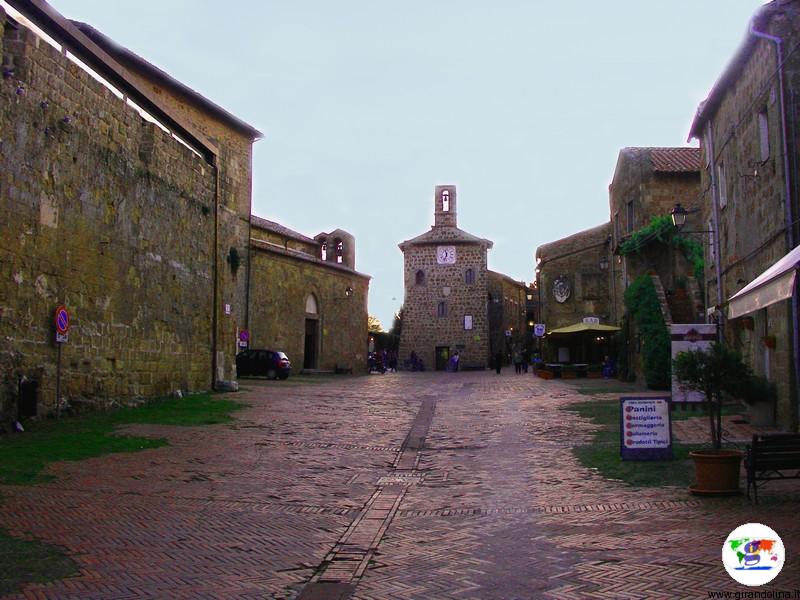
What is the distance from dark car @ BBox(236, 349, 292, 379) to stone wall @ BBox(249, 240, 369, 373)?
11.7 ft

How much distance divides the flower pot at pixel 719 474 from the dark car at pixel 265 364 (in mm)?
24783

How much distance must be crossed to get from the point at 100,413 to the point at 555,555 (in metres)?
11.3

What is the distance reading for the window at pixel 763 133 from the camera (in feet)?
47.5

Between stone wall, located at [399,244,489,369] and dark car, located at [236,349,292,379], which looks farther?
stone wall, located at [399,244,489,369]

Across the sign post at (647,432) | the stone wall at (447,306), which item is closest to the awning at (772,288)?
the sign post at (647,432)

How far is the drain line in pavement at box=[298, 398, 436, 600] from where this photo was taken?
5.75m

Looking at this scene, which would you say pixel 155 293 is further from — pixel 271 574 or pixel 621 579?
pixel 621 579

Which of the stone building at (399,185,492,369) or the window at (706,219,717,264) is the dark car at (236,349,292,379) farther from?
the stone building at (399,185,492,369)

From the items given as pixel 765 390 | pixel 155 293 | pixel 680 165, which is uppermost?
pixel 680 165

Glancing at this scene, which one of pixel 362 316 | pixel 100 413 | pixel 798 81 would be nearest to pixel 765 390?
pixel 798 81

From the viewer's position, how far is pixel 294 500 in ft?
29.6

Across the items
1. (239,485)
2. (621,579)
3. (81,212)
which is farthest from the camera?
(81,212)

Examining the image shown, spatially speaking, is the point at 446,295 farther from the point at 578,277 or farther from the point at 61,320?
the point at 61,320

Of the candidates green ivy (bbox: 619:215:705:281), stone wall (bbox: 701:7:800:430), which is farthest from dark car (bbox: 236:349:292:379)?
stone wall (bbox: 701:7:800:430)
